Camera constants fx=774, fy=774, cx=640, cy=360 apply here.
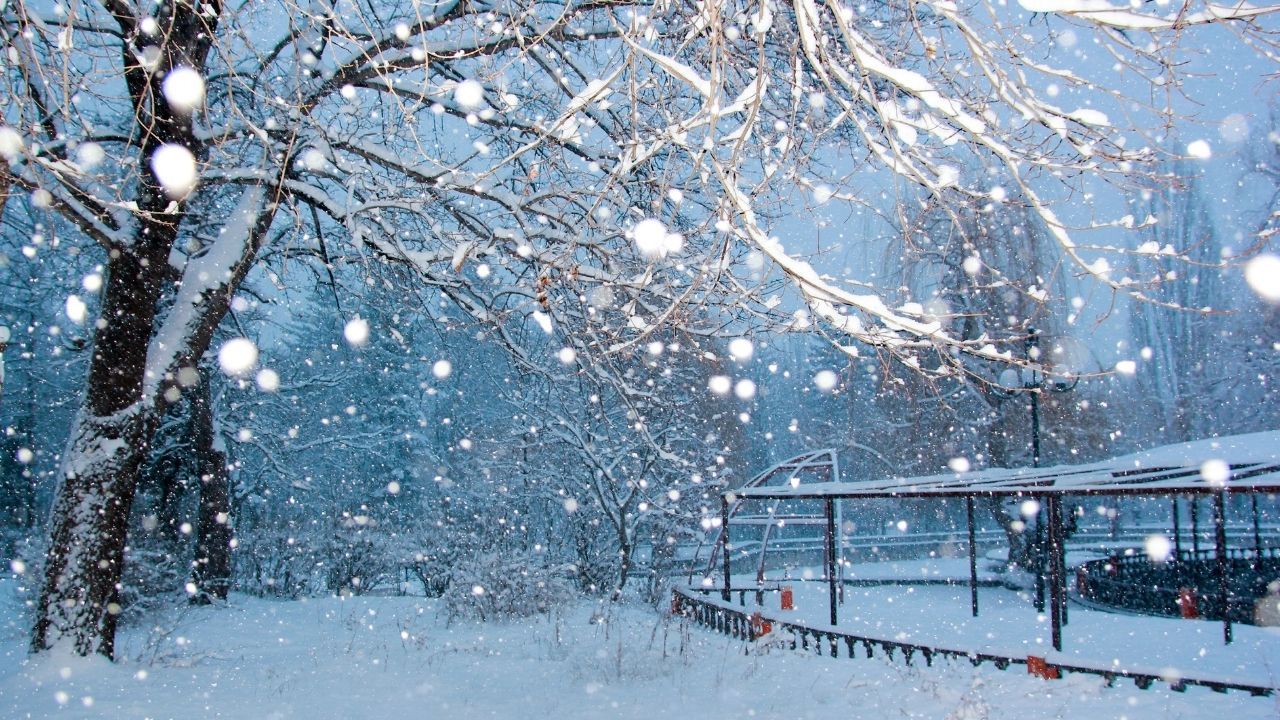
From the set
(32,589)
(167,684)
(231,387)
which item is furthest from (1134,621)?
(231,387)

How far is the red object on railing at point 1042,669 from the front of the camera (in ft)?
24.5

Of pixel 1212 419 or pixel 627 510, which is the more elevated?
pixel 1212 419

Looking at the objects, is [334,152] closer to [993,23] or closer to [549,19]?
[549,19]

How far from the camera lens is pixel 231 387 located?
1680cm

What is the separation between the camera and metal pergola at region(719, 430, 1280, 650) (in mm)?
7492

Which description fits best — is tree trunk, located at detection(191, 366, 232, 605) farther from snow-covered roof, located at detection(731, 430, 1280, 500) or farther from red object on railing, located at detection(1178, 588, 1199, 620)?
red object on railing, located at detection(1178, 588, 1199, 620)

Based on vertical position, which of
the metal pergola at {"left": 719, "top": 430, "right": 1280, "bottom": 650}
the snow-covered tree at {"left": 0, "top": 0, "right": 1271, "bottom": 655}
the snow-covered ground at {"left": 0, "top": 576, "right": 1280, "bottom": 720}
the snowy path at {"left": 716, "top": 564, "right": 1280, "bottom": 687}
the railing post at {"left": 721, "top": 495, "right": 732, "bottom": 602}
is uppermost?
the snow-covered tree at {"left": 0, "top": 0, "right": 1271, "bottom": 655}

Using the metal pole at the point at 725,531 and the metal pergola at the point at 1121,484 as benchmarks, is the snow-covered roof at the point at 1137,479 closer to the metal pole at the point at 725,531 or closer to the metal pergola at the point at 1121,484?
the metal pergola at the point at 1121,484

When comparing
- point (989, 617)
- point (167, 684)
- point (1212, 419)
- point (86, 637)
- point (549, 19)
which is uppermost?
point (549, 19)

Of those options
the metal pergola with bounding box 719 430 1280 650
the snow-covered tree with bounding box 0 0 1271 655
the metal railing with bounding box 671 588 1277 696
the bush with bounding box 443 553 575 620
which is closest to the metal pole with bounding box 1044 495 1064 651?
the metal pergola with bounding box 719 430 1280 650

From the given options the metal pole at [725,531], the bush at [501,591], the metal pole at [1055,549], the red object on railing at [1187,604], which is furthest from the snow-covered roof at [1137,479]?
the bush at [501,591]

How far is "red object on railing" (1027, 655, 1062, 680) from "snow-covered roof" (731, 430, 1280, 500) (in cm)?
160

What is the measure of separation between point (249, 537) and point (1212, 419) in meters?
35.0

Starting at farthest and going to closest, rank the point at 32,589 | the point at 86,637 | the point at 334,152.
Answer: the point at 32,589 < the point at 334,152 < the point at 86,637
